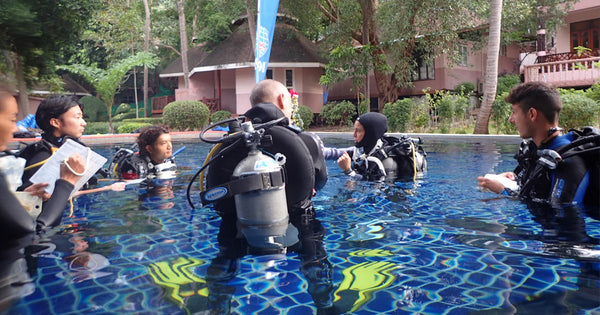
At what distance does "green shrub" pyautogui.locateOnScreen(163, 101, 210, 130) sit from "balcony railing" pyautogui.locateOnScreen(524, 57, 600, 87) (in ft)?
51.7

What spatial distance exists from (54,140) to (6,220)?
2311 millimetres

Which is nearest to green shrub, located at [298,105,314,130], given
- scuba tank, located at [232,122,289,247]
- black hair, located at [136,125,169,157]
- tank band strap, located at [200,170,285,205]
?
black hair, located at [136,125,169,157]

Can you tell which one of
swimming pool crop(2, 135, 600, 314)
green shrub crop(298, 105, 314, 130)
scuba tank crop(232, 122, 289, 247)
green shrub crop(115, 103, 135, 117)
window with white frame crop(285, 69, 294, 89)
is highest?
window with white frame crop(285, 69, 294, 89)

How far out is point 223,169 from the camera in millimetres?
3754

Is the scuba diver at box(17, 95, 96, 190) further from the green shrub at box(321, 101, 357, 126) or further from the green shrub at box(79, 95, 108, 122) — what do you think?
the green shrub at box(79, 95, 108, 122)

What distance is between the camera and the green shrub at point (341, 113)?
73.1ft

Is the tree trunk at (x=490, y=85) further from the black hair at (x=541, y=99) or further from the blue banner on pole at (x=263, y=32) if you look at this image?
the black hair at (x=541, y=99)

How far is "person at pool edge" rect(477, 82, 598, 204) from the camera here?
3545 mm

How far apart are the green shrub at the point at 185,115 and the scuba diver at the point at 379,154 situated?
16.8m

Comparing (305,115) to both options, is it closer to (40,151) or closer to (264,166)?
(40,151)

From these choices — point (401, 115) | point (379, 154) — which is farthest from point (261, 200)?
point (401, 115)

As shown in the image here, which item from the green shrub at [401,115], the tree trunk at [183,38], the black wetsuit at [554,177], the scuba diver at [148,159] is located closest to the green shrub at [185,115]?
the tree trunk at [183,38]

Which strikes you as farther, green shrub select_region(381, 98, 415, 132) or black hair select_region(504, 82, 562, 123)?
green shrub select_region(381, 98, 415, 132)

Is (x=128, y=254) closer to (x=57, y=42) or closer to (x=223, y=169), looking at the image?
(x=223, y=169)
